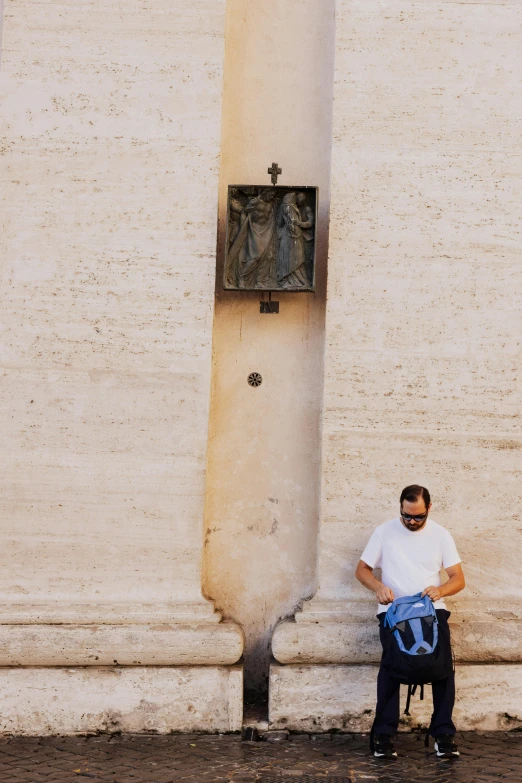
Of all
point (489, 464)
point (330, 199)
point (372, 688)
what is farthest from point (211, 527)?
point (330, 199)

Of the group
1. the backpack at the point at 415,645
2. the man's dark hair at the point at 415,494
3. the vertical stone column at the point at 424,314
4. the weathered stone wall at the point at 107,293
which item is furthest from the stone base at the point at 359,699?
the man's dark hair at the point at 415,494

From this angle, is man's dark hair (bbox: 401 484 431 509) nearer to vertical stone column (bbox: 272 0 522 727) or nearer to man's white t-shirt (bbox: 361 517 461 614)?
man's white t-shirt (bbox: 361 517 461 614)

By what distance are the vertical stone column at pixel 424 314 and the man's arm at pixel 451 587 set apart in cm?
53

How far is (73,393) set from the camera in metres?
6.06

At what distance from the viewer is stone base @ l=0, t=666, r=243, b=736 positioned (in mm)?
5727

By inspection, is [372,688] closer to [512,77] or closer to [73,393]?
[73,393]

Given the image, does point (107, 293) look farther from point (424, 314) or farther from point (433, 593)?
point (433, 593)

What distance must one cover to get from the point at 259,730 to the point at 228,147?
3718 millimetres

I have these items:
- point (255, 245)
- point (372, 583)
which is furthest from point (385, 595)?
point (255, 245)

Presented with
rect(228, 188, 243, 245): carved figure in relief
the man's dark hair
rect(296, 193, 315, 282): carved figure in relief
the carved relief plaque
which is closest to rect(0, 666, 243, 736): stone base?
the man's dark hair

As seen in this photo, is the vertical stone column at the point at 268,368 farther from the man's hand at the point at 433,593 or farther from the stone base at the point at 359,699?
the man's hand at the point at 433,593

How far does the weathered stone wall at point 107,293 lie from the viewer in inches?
235

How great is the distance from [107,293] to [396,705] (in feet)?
9.89

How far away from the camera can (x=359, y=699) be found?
5.83 m
